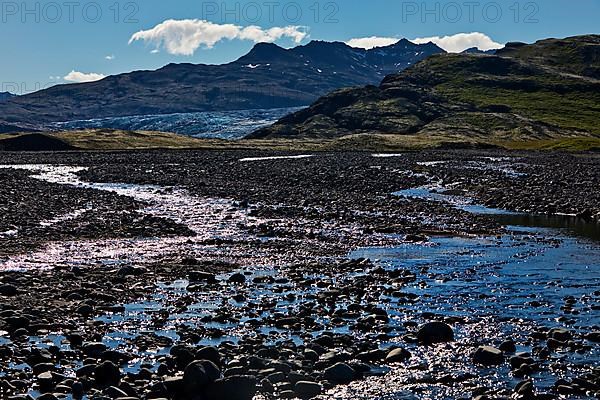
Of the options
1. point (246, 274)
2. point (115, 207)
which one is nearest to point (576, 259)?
point (246, 274)

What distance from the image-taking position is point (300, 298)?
2362 centimetres

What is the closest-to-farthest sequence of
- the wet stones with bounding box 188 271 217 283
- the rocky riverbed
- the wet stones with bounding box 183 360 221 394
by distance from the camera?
the wet stones with bounding box 183 360 221 394
the rocky riverbed
the wet stones with bounding box 188 271 217 283

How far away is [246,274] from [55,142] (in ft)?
441

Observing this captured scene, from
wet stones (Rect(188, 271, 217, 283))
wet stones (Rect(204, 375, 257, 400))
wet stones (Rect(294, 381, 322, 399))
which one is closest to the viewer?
wet stones (Rect(204, 375, 257, 400))

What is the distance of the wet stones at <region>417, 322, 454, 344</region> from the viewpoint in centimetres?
1867

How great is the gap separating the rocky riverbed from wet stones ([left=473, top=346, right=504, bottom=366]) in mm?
32

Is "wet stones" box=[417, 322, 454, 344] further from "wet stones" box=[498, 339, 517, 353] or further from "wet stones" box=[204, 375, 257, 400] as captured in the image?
"wet stones" box=[204, 375, 257, 400]

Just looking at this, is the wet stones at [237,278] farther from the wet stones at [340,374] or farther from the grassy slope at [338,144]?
the grassy slope at [338,144]

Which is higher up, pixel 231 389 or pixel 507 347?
pixel 231 389

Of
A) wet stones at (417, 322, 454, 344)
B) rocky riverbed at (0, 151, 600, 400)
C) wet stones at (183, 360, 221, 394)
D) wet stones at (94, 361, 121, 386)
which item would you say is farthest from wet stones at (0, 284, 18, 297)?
wet stones at (417, 322, 454, 344)

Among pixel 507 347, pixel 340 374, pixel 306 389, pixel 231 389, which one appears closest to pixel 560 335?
pixel 507 347

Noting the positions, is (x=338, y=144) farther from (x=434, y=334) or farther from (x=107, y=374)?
(x=107, y=374)

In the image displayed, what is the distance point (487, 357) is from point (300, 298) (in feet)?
26.4

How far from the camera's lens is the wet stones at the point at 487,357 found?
1691 cm
